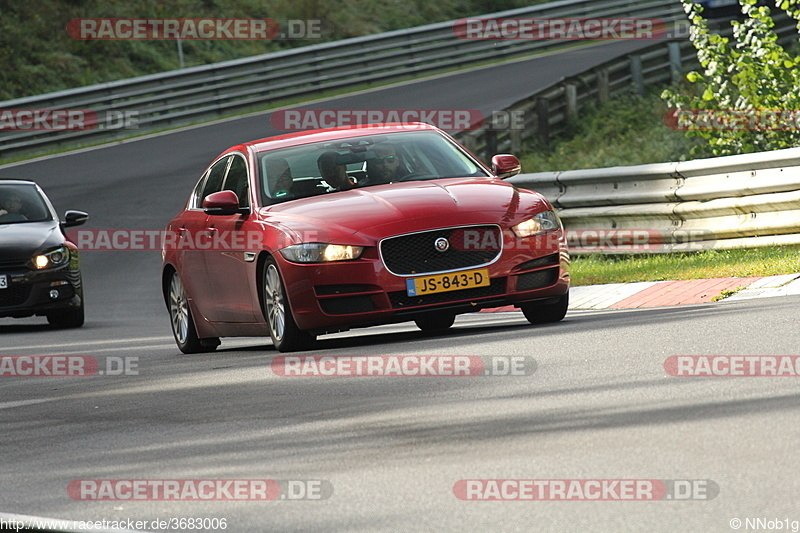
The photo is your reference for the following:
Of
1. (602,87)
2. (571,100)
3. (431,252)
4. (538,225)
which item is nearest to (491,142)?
(571,100)

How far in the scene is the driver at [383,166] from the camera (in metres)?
10.6

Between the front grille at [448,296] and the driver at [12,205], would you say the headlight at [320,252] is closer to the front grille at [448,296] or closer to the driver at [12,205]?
the front grille at [448,296]

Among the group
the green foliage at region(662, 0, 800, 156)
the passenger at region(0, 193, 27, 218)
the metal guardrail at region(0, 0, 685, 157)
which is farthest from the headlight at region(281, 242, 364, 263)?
the metal guardrail at region(0, 0, 685, 157)

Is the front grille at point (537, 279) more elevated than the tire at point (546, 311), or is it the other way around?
the front grille at point (537, 279)

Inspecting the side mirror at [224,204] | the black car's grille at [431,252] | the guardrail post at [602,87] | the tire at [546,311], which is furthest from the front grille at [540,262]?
the guardrail post at [602,87]

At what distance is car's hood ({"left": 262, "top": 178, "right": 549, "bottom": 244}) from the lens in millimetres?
9508

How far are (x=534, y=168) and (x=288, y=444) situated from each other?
16184 millimetres

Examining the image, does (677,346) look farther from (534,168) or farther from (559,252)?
(534,168)

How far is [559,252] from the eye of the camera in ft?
32.7

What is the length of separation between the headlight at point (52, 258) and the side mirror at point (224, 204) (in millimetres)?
5467

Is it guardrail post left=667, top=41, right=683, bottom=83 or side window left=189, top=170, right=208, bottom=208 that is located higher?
guardrail post left=667, top=41, right=683, bottom=83
